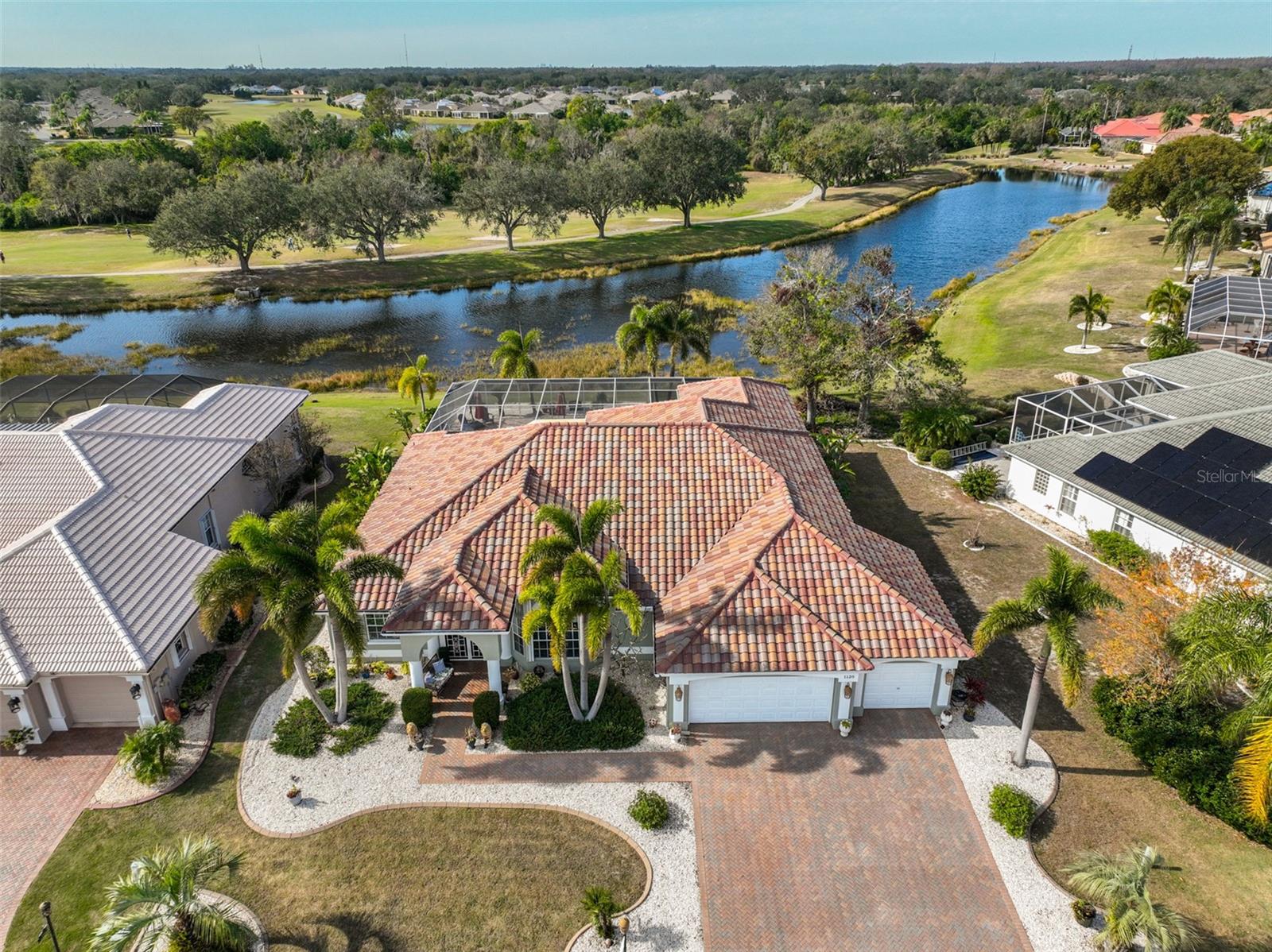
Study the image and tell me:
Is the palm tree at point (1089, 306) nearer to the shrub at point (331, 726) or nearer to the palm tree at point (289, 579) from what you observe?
the palm tree at point (289, 579)

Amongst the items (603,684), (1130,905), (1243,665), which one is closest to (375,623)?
(603,684)

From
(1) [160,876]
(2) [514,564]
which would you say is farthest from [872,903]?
(1) [160,876]

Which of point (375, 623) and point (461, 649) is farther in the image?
point (461, 649)

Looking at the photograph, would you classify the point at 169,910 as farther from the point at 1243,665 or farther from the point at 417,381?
the point at 417,381

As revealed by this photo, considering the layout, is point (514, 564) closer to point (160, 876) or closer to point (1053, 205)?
point (160, 876)

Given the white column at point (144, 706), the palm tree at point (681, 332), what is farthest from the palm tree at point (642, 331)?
the white column at point (144, 706)

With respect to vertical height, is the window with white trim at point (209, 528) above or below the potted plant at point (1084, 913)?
above
